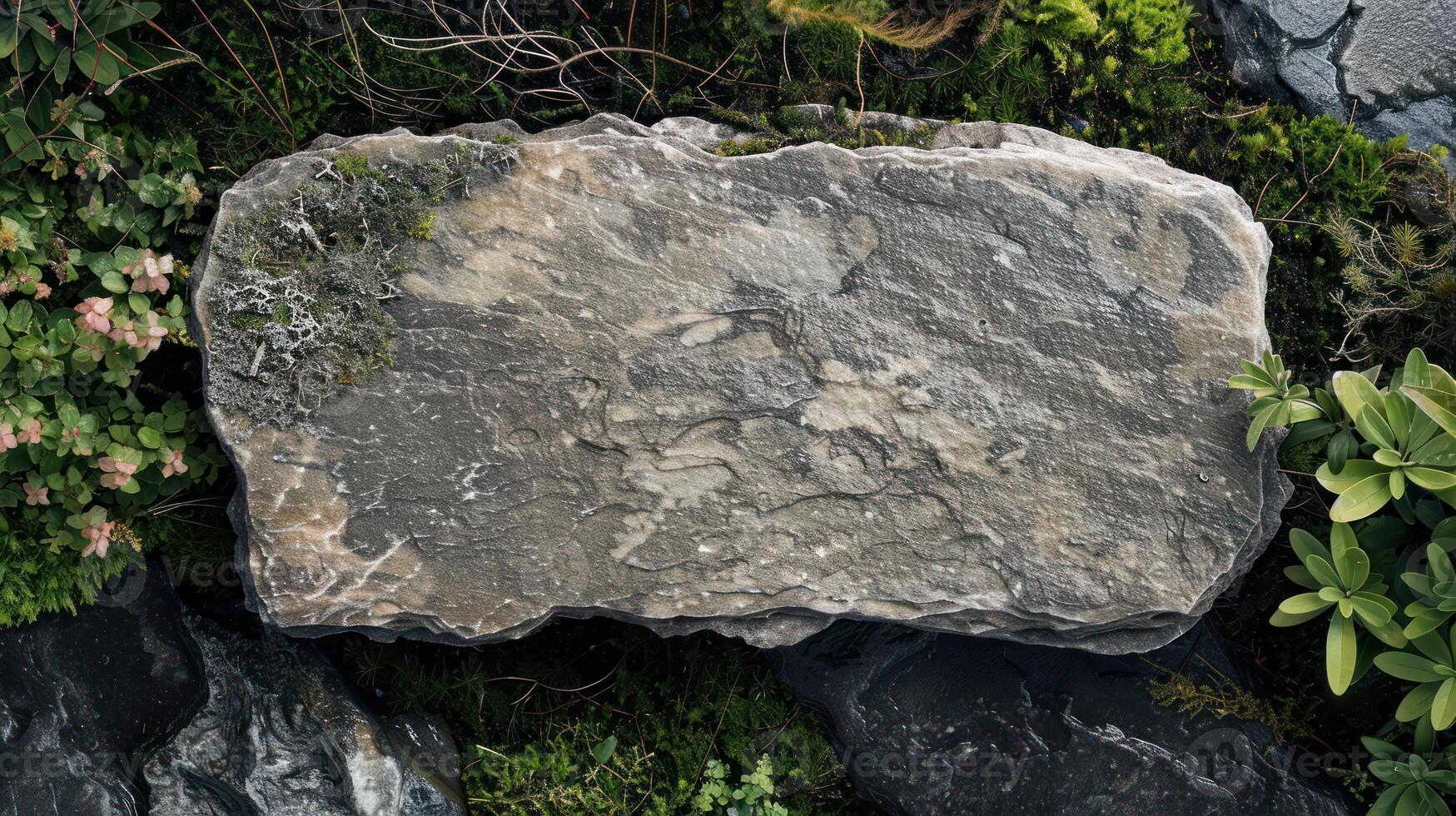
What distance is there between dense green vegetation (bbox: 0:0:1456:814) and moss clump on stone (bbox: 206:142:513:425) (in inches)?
12.2

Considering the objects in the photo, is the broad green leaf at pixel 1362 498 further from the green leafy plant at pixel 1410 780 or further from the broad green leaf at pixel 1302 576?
the green leafy plant at pixel 1410 780

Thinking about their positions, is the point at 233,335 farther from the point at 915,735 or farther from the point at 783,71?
the point at 915,735

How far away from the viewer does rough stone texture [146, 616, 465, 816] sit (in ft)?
12.8

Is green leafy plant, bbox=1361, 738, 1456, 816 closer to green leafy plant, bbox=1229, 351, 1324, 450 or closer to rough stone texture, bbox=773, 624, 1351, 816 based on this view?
rough stone texture, bbox=773, 624, 1351, 816

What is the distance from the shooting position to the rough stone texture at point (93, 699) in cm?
384

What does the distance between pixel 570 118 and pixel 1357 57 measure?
3.49m

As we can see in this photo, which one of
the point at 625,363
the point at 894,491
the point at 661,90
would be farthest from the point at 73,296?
the point at 894,491

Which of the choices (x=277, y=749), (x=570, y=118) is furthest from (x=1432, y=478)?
(x=277, y=749)

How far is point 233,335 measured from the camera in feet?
11.0

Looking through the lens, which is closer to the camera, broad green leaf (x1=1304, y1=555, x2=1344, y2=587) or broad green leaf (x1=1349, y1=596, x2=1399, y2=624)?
broad green leaf (x1=1349, y1=596, x2=1399, y2=624)

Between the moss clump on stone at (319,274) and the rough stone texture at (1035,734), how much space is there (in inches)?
91.0

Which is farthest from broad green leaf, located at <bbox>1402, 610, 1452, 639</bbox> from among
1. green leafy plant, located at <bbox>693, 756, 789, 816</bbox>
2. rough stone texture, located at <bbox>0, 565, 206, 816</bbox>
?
rough stone texture, located at <bbox>0, 565, 206, 816</bbox>

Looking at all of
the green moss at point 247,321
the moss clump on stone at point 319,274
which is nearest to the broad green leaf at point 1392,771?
the moss clump on stone at point 319,274

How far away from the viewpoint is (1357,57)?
416cm
